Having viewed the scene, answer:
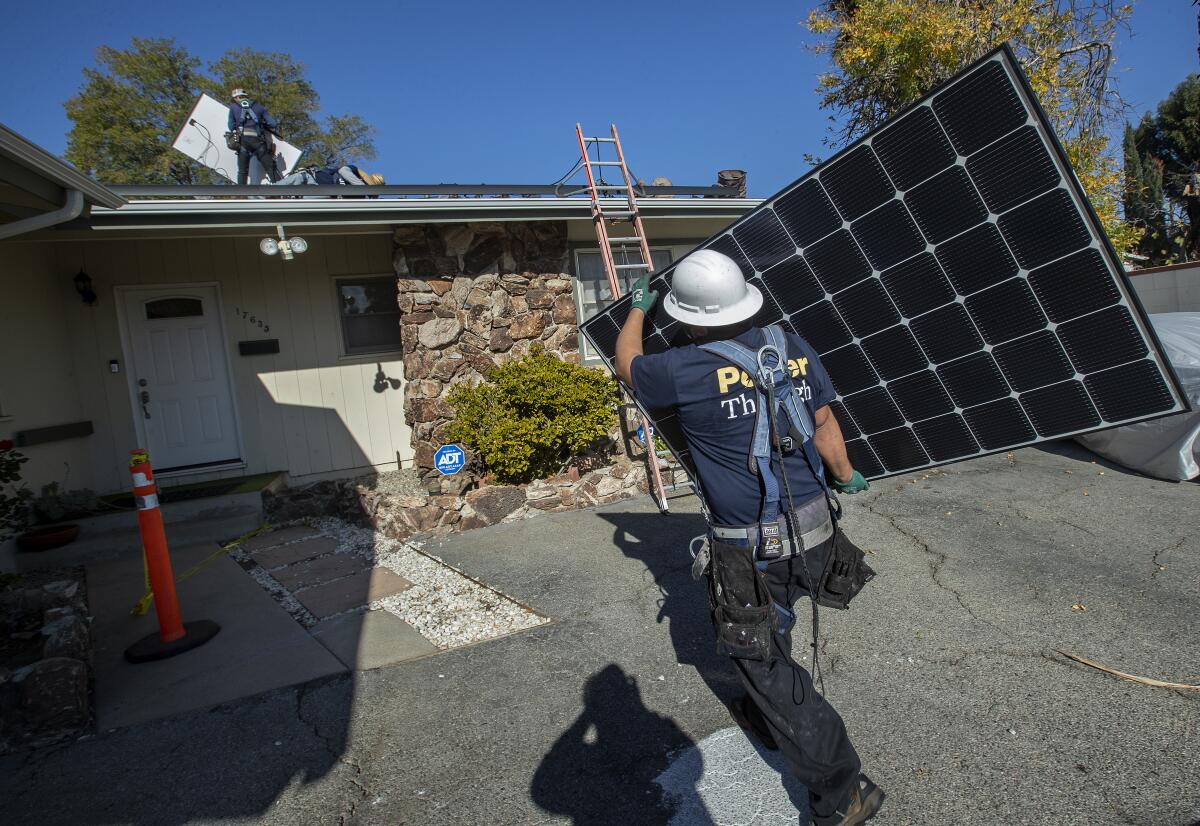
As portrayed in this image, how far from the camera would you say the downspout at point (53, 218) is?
4.79 meters

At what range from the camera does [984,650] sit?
148 inches

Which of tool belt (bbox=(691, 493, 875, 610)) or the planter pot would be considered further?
the planter pot

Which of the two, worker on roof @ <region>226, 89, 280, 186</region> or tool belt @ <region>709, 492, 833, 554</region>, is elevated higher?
worker on roof @ <region>226, 89, 280, 186</region>

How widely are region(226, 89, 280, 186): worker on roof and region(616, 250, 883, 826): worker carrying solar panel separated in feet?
27.7

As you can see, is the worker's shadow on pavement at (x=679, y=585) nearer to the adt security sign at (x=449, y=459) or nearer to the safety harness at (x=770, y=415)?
the safety harness at (x=770, y=415)

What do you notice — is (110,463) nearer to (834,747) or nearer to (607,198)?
(607,198)

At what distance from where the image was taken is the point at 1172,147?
27312 mm

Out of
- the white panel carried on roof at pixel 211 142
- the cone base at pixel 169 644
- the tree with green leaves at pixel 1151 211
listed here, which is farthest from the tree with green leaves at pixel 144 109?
the tree with green leaves at pixel 1151 211

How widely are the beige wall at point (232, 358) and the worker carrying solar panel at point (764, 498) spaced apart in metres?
6.59

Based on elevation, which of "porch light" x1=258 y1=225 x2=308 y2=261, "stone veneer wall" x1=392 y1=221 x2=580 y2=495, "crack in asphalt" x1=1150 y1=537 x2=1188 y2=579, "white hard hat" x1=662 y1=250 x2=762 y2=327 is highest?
"porch light" x1=258 y1=225 x2=308 y2=261

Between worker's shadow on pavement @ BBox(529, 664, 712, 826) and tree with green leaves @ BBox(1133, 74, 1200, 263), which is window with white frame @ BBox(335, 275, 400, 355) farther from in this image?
tree with green leaves @ BBox(1133, 74, 1200, 263)

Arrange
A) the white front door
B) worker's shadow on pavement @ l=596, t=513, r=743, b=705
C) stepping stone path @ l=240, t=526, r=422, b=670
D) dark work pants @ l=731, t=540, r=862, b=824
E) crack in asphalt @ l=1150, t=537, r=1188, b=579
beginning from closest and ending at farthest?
dark work pants @ l=731, t=540, r=862, b=824
worker's shadow on pavement @ l=596, t=513, r=743, b=705
stepping stone path @ l=240, t=526, r=422, b=670
crack in asphalt @ l=1150, t=537, r=1188, b=579
the white front door

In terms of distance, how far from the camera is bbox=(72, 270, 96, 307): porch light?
24.1 ft

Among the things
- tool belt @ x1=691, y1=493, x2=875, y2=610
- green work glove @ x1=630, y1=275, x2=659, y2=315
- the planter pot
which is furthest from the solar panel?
the planter pot
